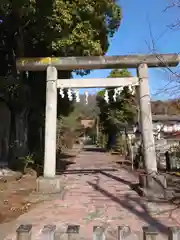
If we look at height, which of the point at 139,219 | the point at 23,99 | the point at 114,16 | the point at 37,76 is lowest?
the point at 139,219

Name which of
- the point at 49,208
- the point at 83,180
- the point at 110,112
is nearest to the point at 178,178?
the point at 83,180

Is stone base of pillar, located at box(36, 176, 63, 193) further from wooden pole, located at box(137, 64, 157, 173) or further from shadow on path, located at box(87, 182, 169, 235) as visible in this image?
wooden pole, located at box(137, 64, 157, 173)

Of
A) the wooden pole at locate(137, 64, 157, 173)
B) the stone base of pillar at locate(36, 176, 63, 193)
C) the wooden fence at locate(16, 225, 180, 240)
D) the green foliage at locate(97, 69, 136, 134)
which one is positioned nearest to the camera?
the wooden fence at locate(16, 225, 180, 240)

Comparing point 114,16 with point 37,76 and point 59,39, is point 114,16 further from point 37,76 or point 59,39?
point 37,76

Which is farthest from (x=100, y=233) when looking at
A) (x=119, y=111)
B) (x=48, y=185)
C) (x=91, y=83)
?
(x=119, y=111)

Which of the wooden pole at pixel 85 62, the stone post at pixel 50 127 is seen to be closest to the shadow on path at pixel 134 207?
the stone post at pixel 50 127

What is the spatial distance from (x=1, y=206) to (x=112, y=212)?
2.88m

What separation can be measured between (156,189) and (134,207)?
1431mm

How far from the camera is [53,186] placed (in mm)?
9250

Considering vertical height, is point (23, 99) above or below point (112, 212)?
above

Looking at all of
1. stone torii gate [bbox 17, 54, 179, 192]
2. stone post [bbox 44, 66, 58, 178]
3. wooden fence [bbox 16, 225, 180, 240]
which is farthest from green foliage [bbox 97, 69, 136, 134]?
wooden fence [bbox 16, 225, 180, 240]

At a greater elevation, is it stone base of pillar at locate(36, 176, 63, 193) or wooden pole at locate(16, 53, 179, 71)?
wooden pole at locate(16, 53, 179, 71)

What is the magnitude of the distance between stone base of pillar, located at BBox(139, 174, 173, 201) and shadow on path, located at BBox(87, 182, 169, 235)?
0.37 m

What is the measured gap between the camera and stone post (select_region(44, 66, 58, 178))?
9.53 meters
